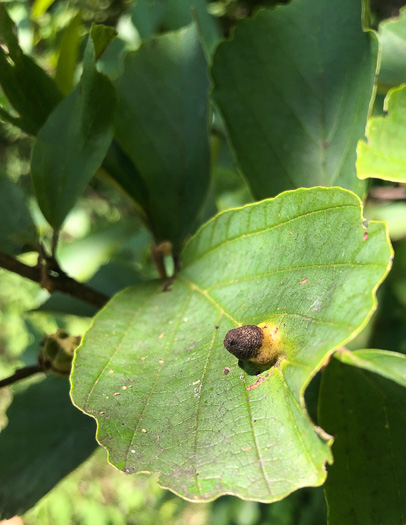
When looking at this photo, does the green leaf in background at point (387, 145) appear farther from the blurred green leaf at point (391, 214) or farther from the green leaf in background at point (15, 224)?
the blurred green leaf at point (391, 214)

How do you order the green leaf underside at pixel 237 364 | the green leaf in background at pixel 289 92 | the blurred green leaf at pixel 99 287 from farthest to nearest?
the blurred green leaf at pixel 99 287
the green leaf in background at pixel 289 92
the green leaf underside at pixel 237 364

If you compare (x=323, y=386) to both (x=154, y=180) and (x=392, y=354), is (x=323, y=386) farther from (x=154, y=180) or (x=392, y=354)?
(x=154, y=180)

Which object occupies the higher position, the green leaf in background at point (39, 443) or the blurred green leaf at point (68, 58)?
the blurred green leaf at point (68, 58)

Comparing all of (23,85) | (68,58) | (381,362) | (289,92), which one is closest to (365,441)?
(381,362)

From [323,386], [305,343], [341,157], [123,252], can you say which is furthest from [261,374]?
[123,252]

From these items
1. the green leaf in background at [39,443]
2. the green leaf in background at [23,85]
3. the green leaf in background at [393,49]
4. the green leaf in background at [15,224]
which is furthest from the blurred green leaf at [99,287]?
the green leaf in background at [393,49]

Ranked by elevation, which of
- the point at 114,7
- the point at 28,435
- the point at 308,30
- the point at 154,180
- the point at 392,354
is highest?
the point at 308,30

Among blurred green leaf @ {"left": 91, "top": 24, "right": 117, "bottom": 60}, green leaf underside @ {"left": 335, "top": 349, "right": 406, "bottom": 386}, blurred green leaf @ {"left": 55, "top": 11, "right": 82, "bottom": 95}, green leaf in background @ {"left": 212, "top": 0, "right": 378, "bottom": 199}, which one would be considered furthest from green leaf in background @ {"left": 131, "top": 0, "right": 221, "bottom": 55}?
green leaf underside @ {"left": 335, "top": 349, "right": 406, "bottom": 386}
